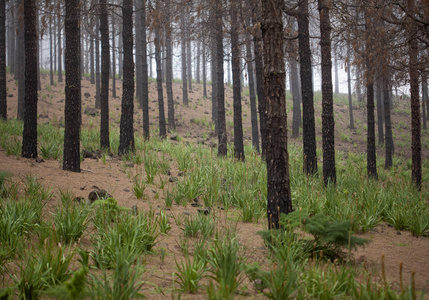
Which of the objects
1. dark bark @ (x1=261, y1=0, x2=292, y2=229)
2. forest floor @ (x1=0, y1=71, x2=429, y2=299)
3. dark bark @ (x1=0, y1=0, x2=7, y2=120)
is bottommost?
forest floor @ (x1=0, y1=71, x2=429, y2=299)

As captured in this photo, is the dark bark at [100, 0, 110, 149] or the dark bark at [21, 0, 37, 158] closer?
the dark bark at [21, 0, 37, 158]

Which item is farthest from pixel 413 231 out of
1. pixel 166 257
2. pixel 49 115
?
pixel 49 115

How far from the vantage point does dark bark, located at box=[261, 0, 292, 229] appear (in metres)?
4.16

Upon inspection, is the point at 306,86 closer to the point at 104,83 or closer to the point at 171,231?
the point at 171,231

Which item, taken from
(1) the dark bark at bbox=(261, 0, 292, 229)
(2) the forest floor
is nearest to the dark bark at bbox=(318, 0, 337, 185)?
(2) the forest floor

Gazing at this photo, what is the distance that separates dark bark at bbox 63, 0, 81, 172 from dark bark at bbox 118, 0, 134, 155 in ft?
8.30

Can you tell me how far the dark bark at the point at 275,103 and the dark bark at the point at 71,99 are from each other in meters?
4.93

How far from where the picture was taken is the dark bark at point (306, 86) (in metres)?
8.39

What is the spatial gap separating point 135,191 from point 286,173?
10.0 ft

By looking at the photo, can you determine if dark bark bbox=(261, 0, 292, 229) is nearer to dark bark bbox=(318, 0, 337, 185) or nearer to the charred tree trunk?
dark bark bbox=(318, 0, 337, 185)

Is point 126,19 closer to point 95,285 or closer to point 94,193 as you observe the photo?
point 94,193

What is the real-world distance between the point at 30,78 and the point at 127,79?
2.91 meters

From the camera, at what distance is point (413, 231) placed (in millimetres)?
5043

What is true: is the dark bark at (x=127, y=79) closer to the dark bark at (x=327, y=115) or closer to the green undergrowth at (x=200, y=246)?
the green undergrowth at (x=200, y=246)
